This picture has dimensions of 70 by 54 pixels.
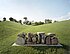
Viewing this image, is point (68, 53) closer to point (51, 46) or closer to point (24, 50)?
point (51, 46)

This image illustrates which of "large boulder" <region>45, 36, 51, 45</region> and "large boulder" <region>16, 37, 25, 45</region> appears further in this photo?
"large boulder" <region>16, 37, 25, 45</region>

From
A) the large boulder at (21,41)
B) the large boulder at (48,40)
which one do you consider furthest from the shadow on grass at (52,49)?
the large boulder at (21,41)

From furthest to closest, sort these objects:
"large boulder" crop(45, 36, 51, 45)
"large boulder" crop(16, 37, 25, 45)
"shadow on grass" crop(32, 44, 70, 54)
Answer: "large boulder" crop(16, 37, 25, 45) < "large boulder" crop(45, 36, 51, 45) < "shadow on grass" crop(32, 44, 70, 54)

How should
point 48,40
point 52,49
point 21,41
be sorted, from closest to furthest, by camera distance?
point 52,49 < point 48,40 < point 21,41

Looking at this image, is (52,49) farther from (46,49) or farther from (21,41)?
(21,41)

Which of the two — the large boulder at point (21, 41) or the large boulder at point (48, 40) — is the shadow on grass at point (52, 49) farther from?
the large boulder at point (21, 41)

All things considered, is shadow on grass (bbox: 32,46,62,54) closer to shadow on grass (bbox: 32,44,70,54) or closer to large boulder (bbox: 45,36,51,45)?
shadow on grass (bbox: 32,44,70,54)

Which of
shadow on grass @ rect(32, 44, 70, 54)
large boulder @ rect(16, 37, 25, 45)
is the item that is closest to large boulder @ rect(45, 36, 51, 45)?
shadow on grass @ rect(32, 44, 70, 54)

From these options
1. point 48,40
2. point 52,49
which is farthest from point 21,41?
point 52,49

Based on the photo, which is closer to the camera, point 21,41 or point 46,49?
point 46,49

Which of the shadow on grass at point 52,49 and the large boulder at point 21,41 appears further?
the large boulder at point 21,41

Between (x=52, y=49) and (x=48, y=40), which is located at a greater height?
(x=48, y=40)

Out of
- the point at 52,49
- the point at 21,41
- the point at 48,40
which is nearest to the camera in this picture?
the point at 52,49

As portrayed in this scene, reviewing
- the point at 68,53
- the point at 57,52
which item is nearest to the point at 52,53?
the point at 57,52
